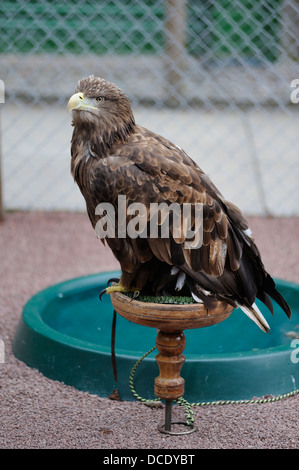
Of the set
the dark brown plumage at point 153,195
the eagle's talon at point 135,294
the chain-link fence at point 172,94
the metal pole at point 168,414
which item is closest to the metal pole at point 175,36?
the chain-link fence at point 172,94

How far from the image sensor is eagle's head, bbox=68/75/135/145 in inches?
66.6

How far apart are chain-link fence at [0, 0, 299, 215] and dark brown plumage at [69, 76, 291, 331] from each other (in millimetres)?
2815

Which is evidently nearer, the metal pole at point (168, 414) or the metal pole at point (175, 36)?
the metal pole at point (168, 414)

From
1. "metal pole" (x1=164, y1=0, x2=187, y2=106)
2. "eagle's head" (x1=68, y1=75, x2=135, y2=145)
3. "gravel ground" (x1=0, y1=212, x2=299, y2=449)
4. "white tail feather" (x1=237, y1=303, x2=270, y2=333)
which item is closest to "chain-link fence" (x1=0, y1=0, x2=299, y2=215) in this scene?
"metal pole" (x1=164, y1=0, x2=187, y2=106)

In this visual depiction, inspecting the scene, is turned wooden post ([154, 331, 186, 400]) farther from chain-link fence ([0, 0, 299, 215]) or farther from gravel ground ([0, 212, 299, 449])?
chain-link fence ([0, 0, 299, 215])

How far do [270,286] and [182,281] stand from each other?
29 centimetres

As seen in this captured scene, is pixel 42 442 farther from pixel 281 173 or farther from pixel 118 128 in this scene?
pixel 281 173

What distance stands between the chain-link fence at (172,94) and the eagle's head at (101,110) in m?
2.91

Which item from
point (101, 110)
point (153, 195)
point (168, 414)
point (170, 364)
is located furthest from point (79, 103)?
point (168, 414)

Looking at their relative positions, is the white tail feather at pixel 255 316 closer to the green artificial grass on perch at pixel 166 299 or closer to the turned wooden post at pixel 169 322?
the turned wooden post at pixel 169 322

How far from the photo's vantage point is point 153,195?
5.37 feet

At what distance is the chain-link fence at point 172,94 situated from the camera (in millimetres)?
5039

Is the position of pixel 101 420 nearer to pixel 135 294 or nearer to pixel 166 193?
pixel 135 294
